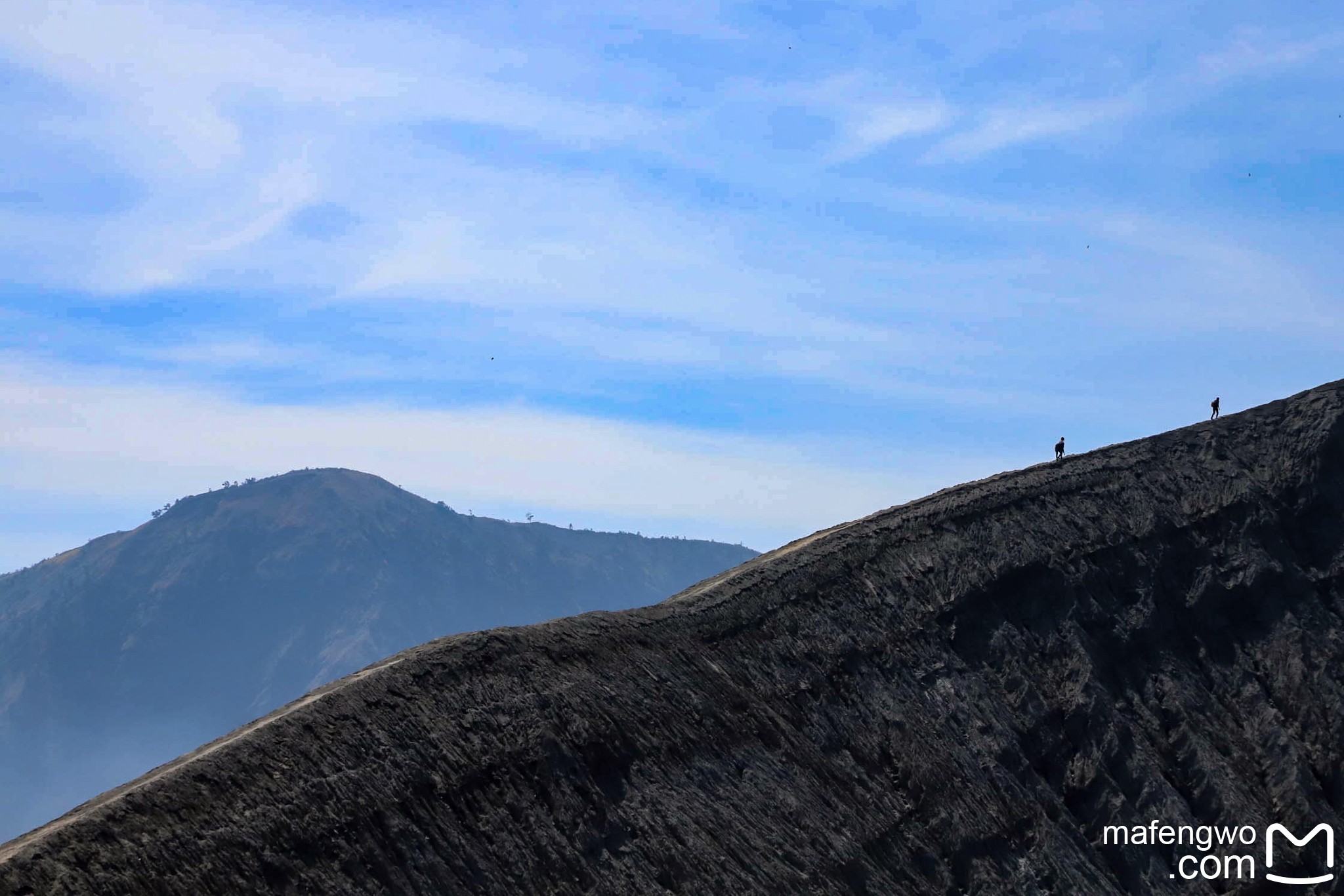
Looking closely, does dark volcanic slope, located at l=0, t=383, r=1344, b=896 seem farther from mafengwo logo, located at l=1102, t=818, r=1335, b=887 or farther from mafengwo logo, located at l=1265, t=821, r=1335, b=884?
mafengwo logo, located at l=1265, t=821, r=1335, b=884

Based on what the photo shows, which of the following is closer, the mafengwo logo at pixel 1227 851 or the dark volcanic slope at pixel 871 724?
the dark volcanic slope at pixel 871 724

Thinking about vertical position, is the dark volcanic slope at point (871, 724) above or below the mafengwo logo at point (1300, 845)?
above

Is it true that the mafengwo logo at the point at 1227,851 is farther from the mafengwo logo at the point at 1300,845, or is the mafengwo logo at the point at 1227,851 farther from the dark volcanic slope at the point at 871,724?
the dark volcanic slope at the point at 871,724

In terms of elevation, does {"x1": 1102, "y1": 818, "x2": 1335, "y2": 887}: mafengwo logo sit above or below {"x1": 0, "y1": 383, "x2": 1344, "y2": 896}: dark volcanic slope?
below

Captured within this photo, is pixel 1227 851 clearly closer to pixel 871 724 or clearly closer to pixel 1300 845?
pixel 1300 845

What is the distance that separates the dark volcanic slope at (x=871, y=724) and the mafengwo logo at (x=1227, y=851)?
0.44 metres

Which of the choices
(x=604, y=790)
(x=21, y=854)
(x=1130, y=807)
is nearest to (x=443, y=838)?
(x=604, y=790)

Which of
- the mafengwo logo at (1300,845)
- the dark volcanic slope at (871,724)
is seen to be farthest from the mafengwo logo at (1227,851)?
the dark volcanic slope at (871,724)

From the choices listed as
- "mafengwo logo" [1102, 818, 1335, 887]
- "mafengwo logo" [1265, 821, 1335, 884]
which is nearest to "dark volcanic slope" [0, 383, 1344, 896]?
"mafengwo logo" [1102, 818, 1335, 887]

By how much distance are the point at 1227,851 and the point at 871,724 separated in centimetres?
1422

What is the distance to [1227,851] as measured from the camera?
44688mm

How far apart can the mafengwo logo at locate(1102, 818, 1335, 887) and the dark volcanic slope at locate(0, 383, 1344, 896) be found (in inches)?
17.4

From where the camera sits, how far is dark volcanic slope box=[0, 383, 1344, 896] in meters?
29.0

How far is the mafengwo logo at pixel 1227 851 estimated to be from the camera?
44.0 meters
